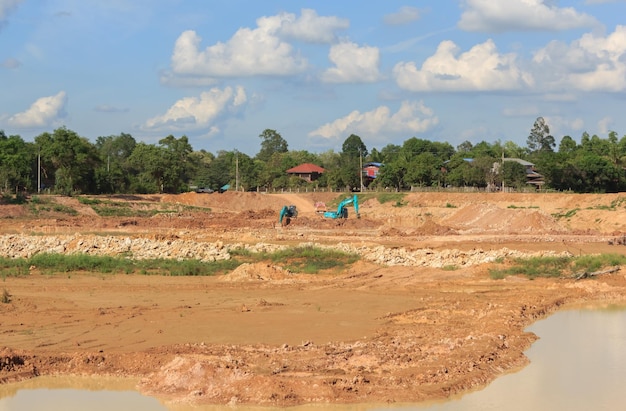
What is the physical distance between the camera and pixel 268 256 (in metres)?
34.0

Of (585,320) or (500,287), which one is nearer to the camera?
(585,320)

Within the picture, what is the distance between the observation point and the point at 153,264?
31.9m

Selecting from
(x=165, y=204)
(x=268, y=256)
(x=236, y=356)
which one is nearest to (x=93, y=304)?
(x=236, y=356)

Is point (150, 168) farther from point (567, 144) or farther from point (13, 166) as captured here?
point (567, 144)

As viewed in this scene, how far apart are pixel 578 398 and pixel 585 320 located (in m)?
8.84

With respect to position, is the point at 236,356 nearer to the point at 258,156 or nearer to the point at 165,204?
the point at 165,204

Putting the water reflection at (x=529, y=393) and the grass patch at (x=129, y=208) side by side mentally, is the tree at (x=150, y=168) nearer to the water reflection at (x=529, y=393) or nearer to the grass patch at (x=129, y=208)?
the grass patch at (x=129, y=208)

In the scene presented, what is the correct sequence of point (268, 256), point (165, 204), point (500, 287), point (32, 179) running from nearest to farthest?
point (500, 287) → point (268, 256) → point (165, 204) → point (32, 179)

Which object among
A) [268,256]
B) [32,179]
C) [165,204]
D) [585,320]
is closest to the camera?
[585,320]

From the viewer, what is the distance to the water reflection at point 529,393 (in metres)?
13.2

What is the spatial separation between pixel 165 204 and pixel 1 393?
2506 inches

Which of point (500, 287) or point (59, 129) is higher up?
point (59, 129)

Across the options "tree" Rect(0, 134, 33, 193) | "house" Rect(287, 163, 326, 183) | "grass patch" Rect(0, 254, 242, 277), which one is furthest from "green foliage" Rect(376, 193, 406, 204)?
"grass patch" Rect(0, 254, 242, 277)

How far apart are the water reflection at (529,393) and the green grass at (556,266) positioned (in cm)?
1180
